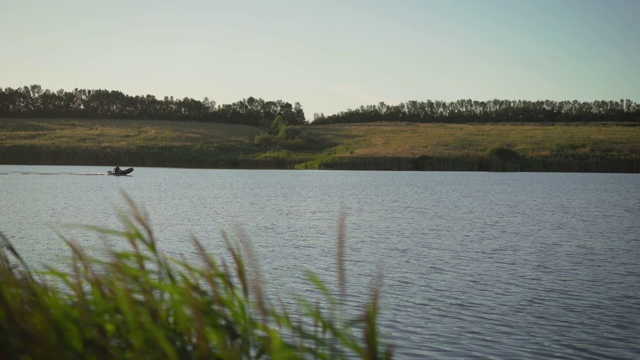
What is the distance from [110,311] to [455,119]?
150195mm

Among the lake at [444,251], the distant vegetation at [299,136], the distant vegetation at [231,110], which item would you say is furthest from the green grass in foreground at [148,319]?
the distant vegetation at [231,110]

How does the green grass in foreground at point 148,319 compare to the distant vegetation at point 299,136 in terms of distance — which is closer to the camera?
the green grass in foreground at point 148,319

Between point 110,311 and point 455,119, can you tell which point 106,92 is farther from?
point 110,311

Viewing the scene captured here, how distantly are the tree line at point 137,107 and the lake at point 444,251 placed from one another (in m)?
99.0

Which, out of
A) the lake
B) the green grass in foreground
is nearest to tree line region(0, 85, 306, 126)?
the lake

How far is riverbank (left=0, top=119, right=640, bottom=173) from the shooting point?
79.8m

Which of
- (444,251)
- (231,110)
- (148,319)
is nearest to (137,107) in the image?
(231,110)

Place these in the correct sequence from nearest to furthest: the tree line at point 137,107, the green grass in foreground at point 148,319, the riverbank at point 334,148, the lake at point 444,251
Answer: the green grass in foreground at point 148,319
the lake at point 444,251
the riverbank at point 334,148
the tree line at point 137,107

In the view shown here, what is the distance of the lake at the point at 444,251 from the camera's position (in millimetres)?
11258

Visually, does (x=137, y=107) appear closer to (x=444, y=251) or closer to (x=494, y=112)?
(x=494, y=112)

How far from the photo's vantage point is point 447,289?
47.6 feet

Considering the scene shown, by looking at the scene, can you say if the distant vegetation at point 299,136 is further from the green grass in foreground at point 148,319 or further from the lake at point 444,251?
the green grass in foreground at point 148,319

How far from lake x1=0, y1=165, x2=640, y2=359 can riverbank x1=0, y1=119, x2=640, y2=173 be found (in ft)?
119

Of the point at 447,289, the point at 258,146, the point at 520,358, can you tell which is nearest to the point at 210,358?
the point at 520,358
